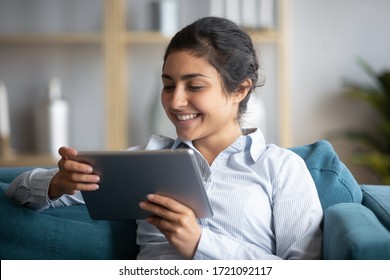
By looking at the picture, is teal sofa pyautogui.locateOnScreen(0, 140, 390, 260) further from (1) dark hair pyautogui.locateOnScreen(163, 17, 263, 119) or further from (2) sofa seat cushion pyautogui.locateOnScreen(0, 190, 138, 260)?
(1) dark hair pyautogui.locateOnScreen(163, 17, 263, 119)

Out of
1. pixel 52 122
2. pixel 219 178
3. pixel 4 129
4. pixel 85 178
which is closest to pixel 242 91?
pixel 219 178

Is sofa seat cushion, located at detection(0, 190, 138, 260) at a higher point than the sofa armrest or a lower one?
lower

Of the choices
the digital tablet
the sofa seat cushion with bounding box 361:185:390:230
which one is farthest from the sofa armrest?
the digital tablet

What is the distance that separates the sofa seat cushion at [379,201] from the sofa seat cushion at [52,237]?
1.98 ft

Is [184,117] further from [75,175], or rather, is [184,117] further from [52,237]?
[52,237]

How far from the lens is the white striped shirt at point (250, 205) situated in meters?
1.57

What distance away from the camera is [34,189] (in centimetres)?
172

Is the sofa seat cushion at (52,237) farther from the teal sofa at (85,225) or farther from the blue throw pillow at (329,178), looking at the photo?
the blue throw pillow at (329,178)

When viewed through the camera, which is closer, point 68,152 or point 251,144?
point 68,152

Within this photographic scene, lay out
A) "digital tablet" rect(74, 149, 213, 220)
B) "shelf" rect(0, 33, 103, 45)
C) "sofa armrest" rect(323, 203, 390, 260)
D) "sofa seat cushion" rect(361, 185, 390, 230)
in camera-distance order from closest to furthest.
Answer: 1. "sofa armrest" rect(323, 203, 390, 260)
2. "digital tablet" rect(74, 149, 213, 220)
3. "sofa seat cushion" rect(361, 185, 390, 230)
4. "shelf" rect(0, 33, 103, 45)

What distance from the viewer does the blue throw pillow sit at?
1.81 meters

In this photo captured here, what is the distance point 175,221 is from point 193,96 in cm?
33

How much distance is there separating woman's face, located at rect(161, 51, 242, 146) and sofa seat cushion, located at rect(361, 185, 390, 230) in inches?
16.9

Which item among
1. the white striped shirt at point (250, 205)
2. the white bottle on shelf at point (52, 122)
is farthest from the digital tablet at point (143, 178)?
the white bottle on shelf at point (52, 122)
